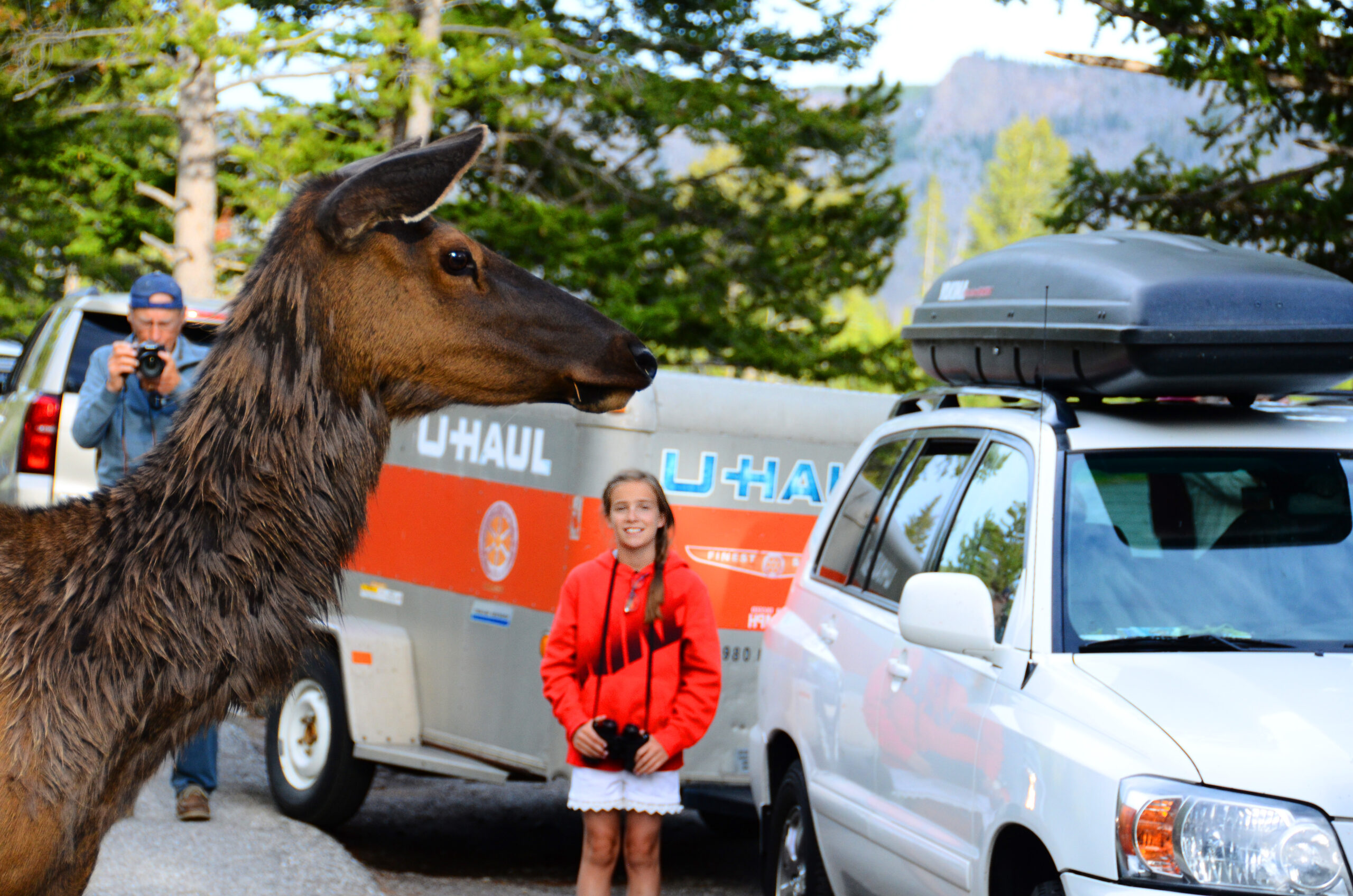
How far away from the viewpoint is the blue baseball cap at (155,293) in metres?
5.69

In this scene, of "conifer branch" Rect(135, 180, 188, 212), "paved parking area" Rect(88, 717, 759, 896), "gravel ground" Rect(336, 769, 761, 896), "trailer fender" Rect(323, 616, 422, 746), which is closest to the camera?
"paved parking area" Rect(88, 717, 759, 896)

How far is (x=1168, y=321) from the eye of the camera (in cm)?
390

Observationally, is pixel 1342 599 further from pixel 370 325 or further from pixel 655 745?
pixel 370 325

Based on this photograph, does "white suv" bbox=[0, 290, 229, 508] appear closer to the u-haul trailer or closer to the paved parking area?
the paved parking area

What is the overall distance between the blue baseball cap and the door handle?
293 centimetres

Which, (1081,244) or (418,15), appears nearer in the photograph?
(1081,244)

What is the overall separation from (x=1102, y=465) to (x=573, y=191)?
19380 mm

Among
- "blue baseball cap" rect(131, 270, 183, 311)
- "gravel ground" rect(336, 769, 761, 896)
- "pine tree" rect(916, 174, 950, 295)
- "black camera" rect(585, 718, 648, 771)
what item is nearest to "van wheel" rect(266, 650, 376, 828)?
"gravel ground" rect(336, 769, 761, 896)

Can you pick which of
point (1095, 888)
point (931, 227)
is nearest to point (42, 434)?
point (1095, 888)

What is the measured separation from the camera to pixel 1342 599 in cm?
384

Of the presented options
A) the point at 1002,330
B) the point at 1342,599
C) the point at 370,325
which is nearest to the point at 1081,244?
the point at 1002,330

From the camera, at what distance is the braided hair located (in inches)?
201

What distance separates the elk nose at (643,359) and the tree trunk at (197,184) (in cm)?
1660

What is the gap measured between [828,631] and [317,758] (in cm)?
354
